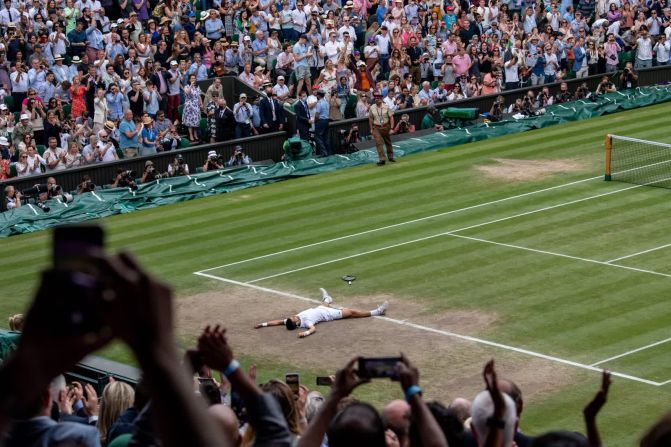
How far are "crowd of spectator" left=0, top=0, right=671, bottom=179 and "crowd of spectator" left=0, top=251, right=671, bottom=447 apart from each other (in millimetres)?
24261

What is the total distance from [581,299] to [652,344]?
280 cm

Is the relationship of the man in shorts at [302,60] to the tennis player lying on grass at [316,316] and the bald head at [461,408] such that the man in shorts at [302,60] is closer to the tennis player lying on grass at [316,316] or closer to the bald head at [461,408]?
the tennis player lying on grass at [316,316]

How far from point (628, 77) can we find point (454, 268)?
2268cm

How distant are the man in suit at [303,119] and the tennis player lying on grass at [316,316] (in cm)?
1504

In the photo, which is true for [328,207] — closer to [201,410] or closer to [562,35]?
[562,35]

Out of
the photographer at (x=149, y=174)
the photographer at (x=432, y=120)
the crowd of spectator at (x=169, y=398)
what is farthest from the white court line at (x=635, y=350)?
the photographer at (x=432, y=120)

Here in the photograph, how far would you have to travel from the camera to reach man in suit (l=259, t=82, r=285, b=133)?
1482 inches

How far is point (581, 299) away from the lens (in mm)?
23500

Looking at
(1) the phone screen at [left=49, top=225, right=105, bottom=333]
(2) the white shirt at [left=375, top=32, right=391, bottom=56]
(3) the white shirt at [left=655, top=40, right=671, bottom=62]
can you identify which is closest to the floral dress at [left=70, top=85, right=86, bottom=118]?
(2) the white shirt at [left=375, top=32, right=391, bottom=56]

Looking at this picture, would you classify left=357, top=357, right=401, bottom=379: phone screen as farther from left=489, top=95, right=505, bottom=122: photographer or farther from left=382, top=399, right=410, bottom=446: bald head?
left=489, top=95, right=505, bottom=122: photographer

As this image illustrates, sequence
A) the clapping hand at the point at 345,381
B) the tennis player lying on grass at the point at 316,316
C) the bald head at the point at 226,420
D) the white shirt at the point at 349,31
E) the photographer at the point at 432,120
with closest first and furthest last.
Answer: the clapping hand at the point at 345,381 → the bald head at the point at 226,420 → the tennis player lying on grass at the point at 316,316 → the photographer at the point at 432,120 → the white shirt at the point at 349,31

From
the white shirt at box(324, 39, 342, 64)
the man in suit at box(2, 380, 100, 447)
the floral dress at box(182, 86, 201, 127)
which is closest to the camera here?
the man in suit at box(2, 380, 100, 447)

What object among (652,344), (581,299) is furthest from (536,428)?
(581,299)

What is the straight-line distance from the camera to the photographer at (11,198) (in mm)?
31234
